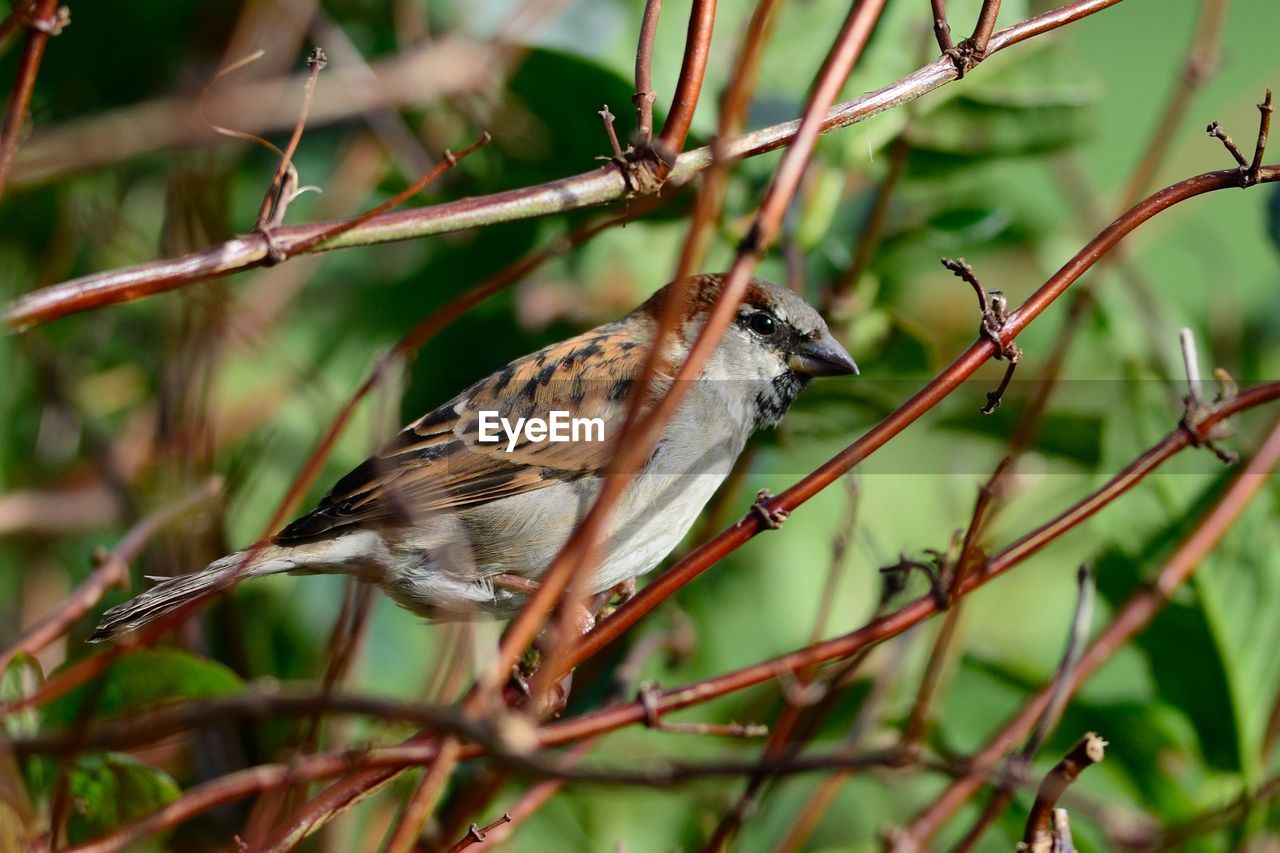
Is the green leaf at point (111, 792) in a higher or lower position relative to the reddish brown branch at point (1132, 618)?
higher

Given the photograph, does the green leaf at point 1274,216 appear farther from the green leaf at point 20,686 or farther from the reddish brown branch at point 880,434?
the green leaf at point 20,686

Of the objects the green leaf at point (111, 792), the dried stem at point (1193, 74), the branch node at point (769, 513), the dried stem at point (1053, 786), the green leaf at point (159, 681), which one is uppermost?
the dried stem at point (1193, 74)

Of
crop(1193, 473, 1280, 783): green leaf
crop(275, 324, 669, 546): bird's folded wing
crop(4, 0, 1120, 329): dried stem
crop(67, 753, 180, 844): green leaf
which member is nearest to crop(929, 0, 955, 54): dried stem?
crop(4, 0, 1120, 329): dried stem

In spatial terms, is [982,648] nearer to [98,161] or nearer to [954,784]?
[954,784]

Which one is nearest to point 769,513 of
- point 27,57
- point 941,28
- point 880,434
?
point 880,434

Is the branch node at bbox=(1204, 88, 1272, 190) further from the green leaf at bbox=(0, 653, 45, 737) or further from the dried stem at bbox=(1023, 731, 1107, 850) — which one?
the green leaf at bbox=(0, 653, 45, 737)

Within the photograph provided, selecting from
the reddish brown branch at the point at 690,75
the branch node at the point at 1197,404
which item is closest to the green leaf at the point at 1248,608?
the branch node at the point at 1197,404

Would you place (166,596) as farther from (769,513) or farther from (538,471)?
(769,513)
